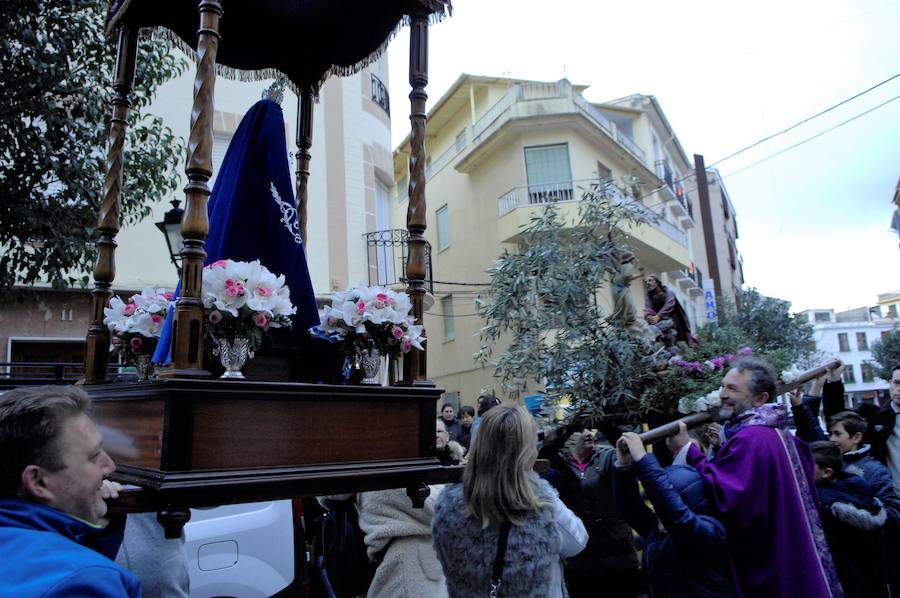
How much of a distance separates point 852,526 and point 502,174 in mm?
16277

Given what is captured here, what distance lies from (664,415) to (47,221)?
19.0 feet

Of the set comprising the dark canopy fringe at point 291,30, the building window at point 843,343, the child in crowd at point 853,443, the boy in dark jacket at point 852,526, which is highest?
the building window at point 843,343

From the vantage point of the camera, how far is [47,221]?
6426 mm

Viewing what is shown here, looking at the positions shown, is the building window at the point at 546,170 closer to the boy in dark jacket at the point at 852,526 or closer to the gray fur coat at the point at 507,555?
the boy in dark jacket at the point at 852,526

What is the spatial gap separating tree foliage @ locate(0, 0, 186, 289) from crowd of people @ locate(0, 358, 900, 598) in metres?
4.76

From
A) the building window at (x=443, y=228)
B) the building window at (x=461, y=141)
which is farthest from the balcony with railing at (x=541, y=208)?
the building window at (x=443, y=228)

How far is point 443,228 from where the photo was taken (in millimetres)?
22641

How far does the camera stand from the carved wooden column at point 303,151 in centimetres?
415

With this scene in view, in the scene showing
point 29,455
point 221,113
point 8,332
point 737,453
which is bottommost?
point 737,453

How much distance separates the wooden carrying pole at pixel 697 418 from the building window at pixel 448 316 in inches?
642

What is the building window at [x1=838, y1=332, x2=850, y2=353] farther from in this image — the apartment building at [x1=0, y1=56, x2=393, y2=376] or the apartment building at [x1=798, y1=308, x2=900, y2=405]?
the apartment building at [x1=0, y1=56, x2=393, y2=376]

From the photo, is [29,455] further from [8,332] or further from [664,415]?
[8,332]

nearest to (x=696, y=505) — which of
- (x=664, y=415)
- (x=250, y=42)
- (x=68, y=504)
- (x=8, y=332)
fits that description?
(x=664, y=415)

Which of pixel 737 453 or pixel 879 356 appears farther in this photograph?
pixel 879 356
